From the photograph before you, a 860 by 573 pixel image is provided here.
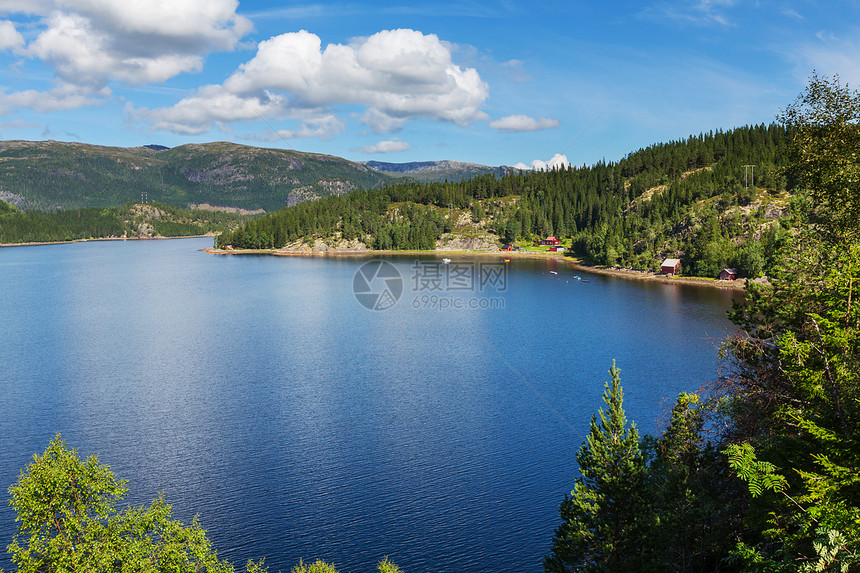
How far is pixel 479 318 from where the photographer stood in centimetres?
11481

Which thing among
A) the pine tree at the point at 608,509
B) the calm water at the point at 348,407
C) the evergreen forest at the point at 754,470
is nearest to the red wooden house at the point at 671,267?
the calm water at the point at 348,407

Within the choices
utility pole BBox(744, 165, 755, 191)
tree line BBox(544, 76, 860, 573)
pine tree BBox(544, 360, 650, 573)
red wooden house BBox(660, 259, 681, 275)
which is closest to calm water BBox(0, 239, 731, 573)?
pine tree BBox(544, 360, 650, 573)

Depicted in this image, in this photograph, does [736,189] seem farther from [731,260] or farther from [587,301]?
[587,301]

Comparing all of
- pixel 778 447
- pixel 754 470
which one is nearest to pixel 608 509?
pixel 778 447

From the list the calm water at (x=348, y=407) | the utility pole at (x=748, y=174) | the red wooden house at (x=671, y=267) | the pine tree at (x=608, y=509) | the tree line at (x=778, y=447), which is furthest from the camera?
the utility pole at (x=748, y=174)

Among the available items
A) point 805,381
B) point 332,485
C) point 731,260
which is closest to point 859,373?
point 805,381

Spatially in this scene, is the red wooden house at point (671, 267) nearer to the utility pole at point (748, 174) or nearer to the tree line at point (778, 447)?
the utility pole at point (748, 174)

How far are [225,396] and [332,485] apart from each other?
89.1 ft

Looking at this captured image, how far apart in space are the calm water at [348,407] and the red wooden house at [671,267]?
52.4 m

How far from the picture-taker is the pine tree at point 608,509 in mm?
29875

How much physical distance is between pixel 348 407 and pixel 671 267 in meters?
142

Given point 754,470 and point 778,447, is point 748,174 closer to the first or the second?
point 778,447

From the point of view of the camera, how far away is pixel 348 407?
202 ft

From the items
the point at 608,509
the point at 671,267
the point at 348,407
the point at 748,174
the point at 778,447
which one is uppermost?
the point at 748,174
